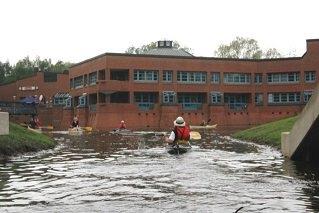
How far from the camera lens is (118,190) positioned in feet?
41.0

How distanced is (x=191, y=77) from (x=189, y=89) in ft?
6.33

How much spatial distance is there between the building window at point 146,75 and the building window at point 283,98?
19.4 metres

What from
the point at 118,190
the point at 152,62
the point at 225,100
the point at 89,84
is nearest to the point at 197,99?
the point at 225,100

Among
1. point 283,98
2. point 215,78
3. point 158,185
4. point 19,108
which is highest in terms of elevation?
point 215,78

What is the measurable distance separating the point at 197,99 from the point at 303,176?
227 ft

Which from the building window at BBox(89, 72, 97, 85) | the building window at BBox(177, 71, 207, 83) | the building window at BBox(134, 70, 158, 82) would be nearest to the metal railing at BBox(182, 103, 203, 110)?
the building window at BBox(177, 71, 207, 83)

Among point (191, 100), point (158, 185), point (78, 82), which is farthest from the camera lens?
point (78, 82)

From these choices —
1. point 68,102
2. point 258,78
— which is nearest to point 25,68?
point 68,102

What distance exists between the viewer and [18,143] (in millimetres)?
23188

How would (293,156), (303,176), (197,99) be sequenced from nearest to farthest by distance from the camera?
(303,176), (293,156), (197,99)

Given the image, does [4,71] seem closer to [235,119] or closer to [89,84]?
[89,84]

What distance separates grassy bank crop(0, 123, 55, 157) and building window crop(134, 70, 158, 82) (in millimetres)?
49543

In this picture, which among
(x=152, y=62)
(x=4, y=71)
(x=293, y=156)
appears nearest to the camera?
(x=293, y=156)

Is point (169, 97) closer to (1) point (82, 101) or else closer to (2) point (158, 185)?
(1) point (82, 101)
